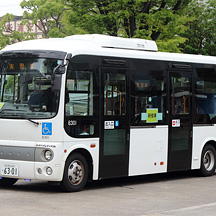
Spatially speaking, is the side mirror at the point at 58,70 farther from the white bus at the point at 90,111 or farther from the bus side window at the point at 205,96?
the bus side window at the point at 205,96

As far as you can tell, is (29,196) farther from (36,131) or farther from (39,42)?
(39,42)

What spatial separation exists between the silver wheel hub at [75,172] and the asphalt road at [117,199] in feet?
0.85

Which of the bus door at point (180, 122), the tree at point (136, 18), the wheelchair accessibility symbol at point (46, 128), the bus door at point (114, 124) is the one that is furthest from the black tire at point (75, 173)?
the tree at point (136, 18)

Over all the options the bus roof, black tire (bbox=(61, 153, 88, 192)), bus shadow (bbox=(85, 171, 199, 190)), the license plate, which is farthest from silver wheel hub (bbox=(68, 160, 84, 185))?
the bus roof

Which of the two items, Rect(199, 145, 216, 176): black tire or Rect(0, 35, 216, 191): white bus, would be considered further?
Rect(199, 145, 216, 176): black tire

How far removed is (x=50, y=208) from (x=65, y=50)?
337 cm

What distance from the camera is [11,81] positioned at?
11688 millimetres

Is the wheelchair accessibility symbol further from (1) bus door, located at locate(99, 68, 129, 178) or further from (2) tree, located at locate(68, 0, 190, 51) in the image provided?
(2) tree, located at locate(68, 0, 190, 51)

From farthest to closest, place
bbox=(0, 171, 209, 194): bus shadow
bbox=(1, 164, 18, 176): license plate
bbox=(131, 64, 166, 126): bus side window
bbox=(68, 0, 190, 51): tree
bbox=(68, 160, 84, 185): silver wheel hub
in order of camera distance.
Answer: bbox=(68, 0, 190, 51): tree < bbox=(131, 64, 166, 126): bus side window < bbox=(0, 171, 209, 194): bus shadow < bbox=(68, 160, 84, 185): silver wheel hub < bbox=(1, 164, 18, 176): license plate

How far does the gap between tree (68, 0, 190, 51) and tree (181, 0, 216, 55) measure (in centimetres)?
317

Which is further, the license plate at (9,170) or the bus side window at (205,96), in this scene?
the bus side window at (205,96)

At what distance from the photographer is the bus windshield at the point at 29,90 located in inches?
443

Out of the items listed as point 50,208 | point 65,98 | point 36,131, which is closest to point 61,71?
point 65,98

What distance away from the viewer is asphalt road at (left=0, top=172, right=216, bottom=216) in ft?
30.3
